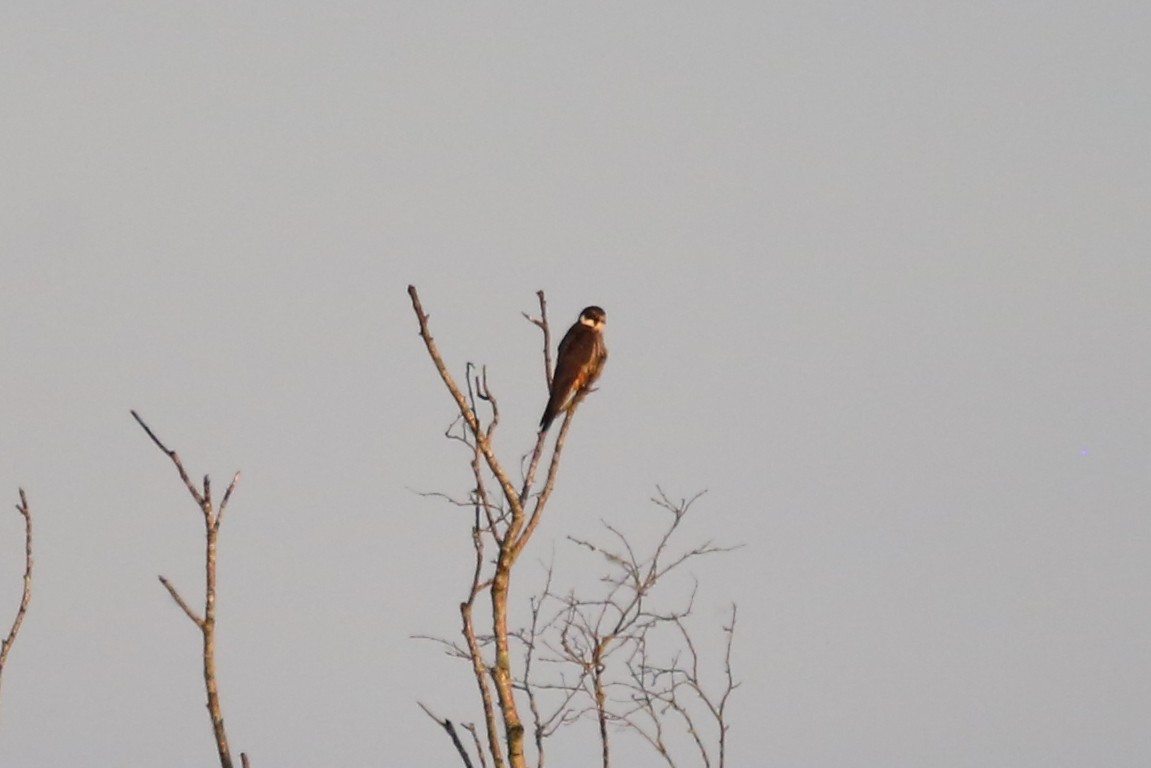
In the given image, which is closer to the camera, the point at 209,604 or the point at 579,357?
the point at 209,604

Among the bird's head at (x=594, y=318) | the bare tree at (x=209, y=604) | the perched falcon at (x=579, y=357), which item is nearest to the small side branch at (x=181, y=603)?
the bare tree at (x=209, y=604)

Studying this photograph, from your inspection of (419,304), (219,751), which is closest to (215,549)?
(219,751)

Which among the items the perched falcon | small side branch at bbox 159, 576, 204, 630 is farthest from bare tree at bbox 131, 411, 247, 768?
the perched falcon

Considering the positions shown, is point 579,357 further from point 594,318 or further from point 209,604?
point 209,604

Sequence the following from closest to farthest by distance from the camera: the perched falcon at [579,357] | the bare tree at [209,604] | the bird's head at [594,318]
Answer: the bare tree at [209,604] → the perched falcon at [579,357] → the bird's head at [594,318]

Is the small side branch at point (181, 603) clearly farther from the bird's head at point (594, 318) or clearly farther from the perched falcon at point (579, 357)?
the bird's head at point (594, 318)

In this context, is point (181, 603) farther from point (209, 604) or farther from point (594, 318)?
point (594, 318)

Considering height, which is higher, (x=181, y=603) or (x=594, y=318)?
(x=594, y=318)

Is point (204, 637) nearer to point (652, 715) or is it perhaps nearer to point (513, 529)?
point (513, 529)

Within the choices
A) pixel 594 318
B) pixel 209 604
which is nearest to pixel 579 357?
pixel 594 318

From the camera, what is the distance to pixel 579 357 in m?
12.1

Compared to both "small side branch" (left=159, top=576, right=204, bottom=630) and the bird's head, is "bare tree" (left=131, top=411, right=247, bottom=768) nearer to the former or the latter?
"small side branch" (left=159, top=576, right=204, bottom=630)

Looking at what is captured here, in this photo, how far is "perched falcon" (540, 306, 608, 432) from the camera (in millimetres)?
11742

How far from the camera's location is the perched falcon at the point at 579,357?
11742mm
